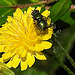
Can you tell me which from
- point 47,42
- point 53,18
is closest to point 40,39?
point 47,42

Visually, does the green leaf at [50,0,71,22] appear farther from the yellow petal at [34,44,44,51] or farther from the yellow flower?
the yellow petal at [34,44,44,51]

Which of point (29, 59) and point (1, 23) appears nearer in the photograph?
point (29, 59)

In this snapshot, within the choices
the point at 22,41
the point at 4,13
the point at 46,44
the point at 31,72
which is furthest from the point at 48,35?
the point at 31,72

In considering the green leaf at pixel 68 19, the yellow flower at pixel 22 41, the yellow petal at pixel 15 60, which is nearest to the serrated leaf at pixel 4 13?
the yellow flower at pixel 22 41

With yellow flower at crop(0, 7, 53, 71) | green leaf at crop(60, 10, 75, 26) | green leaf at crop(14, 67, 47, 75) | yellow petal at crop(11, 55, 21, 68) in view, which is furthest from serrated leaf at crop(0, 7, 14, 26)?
green leaf at crop(14, 67, 47, 75)

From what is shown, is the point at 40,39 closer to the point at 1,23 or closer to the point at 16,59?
the point at 16,59

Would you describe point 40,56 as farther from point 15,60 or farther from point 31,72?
point 31,72
